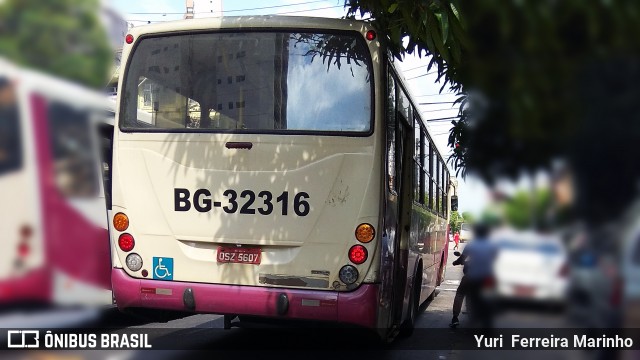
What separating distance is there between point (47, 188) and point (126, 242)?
342 centimetres

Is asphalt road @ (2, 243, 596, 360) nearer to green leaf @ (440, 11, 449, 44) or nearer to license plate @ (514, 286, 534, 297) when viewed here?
green leaf @ (440, 11, 449, 44)

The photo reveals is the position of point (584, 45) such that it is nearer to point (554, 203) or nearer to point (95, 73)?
point (554, 203)

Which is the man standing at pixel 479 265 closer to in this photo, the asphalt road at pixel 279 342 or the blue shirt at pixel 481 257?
the blue shirt at pixel 481 257

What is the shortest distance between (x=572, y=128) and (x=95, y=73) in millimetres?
1150

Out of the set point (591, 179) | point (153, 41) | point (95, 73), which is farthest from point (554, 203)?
point (153, 41)

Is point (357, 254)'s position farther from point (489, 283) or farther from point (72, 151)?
point (489, 283)

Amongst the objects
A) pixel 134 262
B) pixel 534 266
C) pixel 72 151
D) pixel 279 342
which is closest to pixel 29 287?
pixel 72 151

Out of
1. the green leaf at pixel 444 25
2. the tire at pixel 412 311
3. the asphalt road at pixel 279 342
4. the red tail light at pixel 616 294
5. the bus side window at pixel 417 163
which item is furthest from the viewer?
the tire at pixel 412 311

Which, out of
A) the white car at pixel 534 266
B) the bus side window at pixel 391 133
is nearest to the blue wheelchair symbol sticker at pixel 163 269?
the bus side window at pixel 391 133

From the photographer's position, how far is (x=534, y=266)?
0.99 m

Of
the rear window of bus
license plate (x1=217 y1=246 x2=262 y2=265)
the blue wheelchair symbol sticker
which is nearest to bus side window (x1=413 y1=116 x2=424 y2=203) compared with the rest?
the rear window of bus

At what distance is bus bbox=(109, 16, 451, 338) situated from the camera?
14.7 ft

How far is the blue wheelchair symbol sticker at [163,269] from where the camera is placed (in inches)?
182

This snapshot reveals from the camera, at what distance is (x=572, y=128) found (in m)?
0.93
